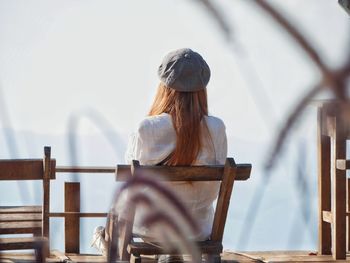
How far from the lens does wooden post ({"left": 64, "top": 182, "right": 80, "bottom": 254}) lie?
6.09 metres

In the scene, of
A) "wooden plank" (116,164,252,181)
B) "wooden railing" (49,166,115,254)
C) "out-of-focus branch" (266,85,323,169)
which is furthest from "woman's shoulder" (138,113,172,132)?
"out-of-focus branch" (266,85,323,169)

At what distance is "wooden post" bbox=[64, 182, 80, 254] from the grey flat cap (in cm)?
217

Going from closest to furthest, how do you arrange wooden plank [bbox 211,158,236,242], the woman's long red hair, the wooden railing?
wooden plank [bbox 211,158,236,242], the woman's long red hair, the wooden railing

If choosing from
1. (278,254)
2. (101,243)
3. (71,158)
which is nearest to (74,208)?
(278,254)

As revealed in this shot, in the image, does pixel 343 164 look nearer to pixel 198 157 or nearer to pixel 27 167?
pixel 198 157

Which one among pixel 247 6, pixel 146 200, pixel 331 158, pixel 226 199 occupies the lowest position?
pixel 146 200

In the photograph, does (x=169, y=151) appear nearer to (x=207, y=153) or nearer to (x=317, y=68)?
(x=207, y=153)

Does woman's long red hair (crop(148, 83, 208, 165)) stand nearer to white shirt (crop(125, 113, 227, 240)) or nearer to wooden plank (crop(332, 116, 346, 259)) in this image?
white shirt (crop(125, 113, 227, 240))

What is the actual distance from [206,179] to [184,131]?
28 cm

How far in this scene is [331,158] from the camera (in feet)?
19.8

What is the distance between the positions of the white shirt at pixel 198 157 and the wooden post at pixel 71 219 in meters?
1.93

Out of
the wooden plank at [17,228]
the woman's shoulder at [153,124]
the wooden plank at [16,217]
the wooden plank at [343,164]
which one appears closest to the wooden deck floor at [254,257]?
the wooden plank at [16,217]

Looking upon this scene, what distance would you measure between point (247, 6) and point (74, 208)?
5868 mm

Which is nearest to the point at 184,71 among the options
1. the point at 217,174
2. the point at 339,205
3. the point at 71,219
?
the point at 217,174
